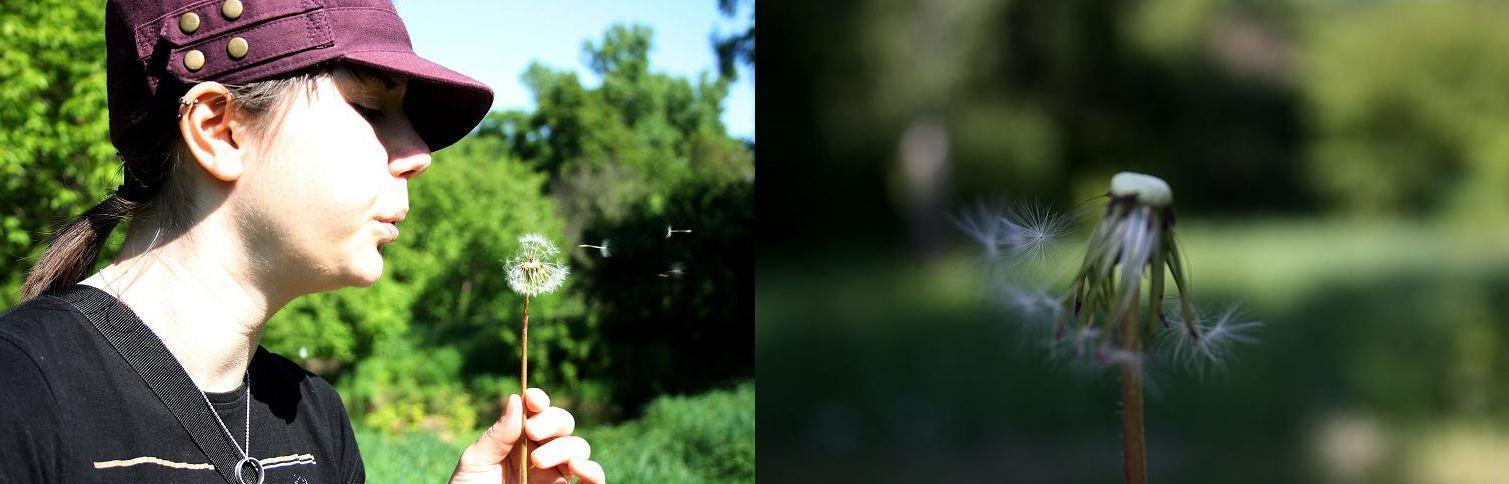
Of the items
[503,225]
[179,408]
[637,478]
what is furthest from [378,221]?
[503,225]

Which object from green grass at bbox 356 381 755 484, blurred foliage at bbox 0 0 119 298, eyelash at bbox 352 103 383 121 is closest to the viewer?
eyelash at bbox 352 103 383 121

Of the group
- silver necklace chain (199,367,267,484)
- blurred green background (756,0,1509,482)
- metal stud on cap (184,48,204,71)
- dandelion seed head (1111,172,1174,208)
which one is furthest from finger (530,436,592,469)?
blurred green background (756,0,1509,482)

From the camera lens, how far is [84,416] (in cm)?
99

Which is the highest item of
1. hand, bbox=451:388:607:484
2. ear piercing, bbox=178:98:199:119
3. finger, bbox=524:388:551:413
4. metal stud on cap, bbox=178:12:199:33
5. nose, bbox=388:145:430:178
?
metal stud on cap, bbox=178:12:199:33

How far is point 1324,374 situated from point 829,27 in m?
2.72

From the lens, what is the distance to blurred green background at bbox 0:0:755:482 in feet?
18.2

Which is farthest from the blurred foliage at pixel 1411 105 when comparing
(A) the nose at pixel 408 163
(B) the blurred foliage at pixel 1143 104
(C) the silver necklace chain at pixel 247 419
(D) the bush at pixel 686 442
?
(C) the silver necklace chain at pixel 247 419

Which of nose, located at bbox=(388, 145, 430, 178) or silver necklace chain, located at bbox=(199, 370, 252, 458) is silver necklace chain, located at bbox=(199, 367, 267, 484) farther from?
nose, located at bbox=(388, 145, 430, 178)

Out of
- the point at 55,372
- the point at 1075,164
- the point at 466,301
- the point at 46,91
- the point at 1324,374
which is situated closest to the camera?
the point at 55,372

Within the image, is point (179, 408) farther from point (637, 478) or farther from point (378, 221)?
point (637, 478)

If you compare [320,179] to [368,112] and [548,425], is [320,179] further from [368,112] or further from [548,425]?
[548,425]

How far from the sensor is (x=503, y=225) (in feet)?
18.8

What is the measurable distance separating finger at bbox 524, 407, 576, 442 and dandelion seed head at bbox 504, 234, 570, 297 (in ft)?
0.43

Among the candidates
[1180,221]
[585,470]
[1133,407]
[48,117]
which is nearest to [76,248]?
[585,470]
